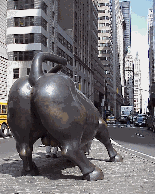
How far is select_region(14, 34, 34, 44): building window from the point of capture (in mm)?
48625

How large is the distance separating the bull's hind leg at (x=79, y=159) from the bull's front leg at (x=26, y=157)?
740 millimetres

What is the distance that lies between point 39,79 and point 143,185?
2077mm

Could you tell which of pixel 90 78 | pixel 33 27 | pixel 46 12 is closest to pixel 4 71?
pixel 33 27

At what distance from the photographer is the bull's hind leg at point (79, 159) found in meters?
4.67

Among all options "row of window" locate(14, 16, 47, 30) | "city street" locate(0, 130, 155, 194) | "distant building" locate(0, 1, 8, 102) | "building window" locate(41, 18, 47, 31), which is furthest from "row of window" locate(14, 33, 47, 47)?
"city street" locate(0, 130, 155, 194)

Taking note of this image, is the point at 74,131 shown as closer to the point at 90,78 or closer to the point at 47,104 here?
the point at 47,104

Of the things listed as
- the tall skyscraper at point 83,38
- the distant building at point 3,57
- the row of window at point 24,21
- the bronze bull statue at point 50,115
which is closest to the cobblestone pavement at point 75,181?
the bronze bull statue at point 50,115

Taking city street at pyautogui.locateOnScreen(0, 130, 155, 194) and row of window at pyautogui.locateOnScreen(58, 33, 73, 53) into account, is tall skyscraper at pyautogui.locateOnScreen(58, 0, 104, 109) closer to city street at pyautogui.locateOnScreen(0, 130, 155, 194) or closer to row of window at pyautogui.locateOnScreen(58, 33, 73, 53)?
row of window at pyautogui.locateOnScreen(58, 33, 73, 53)

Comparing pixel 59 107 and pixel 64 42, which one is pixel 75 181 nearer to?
pixel 59 107

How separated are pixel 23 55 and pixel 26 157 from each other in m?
44.2

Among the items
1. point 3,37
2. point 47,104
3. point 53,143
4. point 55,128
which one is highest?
point 3,37

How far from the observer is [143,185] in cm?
456

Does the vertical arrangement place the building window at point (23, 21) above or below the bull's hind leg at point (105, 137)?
above

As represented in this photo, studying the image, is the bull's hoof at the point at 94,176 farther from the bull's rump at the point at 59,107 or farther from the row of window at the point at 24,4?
the row of window at the point at 24,4
